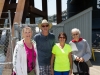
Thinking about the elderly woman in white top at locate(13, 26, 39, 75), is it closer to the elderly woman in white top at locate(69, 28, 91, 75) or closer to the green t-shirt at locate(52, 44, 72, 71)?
the green t-shirt at locate(52, 44, 72, 71)

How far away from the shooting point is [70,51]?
15.7ft

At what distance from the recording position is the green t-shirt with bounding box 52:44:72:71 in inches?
186

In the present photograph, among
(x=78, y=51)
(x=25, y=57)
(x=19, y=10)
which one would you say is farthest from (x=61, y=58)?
(x=19, y=10)

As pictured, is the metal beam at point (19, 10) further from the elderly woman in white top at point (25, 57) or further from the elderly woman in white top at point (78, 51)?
the elderly woman in white top at point (25, 57)

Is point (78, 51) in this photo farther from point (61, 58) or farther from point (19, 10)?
point (19, 10)

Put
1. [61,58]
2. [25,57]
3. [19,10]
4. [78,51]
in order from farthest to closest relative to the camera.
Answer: [19,10], [78,51], [61,58], [25,57]

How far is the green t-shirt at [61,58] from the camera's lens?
472cm

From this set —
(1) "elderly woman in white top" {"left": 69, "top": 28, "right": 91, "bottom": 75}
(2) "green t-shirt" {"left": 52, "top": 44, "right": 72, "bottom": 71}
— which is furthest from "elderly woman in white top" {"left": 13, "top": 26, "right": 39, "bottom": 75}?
(1) "elderly woman in white top" {"left": 69, "top": 28, "right": 91, "bottom": 75}

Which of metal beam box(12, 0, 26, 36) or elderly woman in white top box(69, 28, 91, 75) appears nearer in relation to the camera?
elderly woman in white top box(69, 28, 91, 75)

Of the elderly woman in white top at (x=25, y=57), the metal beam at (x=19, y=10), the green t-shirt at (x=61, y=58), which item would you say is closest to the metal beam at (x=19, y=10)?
the metal beam at (x=19, y=10)

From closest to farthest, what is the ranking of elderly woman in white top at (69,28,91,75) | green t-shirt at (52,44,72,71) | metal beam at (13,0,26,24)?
1. green t-shirt at (52,44,72,71)
2. elderly woman in white top at (69,28,91,75)
3. metal beam at (13,0,26,24)

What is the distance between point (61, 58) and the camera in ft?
15.5

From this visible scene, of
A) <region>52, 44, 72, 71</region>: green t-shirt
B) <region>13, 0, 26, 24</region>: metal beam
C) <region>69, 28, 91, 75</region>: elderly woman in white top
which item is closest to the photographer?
<region>52, 44, 72, 71</region>: green t-shirt

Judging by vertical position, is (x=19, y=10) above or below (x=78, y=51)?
above
